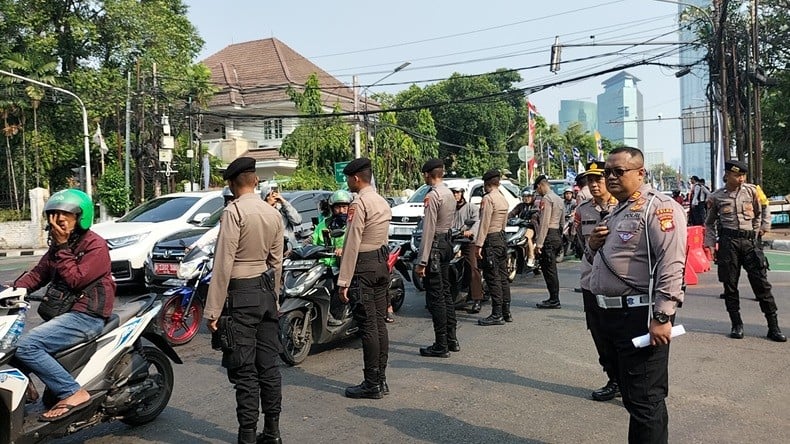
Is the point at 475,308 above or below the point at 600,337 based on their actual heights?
below

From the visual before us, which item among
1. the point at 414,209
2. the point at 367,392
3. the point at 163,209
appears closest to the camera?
the point at 367,392

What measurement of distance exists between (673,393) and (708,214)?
2.70m

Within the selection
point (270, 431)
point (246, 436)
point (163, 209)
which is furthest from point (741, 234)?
point (163, 209)

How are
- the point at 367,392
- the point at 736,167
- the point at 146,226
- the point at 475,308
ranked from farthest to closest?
1. the point at 146,226
2. the point at 475,308
3. the point at 736,167
4. the point at 367,392

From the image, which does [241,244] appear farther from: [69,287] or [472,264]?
[472,264]

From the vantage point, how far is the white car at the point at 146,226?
1017 centimetres

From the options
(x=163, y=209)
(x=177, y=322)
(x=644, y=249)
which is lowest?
(x=177, y=322)

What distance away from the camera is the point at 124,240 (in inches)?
407

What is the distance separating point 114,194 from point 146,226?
568 inches

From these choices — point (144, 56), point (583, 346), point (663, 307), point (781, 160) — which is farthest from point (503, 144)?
point (663, 307)

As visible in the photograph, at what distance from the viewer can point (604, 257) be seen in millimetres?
3604

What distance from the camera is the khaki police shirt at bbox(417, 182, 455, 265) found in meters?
6.27

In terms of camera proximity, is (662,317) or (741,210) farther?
(741,210)

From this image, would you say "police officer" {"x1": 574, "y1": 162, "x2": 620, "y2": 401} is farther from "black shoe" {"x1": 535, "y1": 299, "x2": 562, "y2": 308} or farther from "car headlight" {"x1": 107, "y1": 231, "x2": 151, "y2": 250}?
"car headlight" {"x1": 107, "y1": 231, "x2": 151, "y2": 250}
